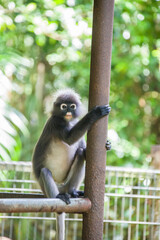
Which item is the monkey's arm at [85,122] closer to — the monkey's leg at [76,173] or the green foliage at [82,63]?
the monkey's leg at [76,173]

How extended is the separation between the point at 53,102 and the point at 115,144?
3.32m

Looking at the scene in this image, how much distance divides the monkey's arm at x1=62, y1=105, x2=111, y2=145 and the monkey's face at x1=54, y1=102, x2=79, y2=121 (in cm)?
21

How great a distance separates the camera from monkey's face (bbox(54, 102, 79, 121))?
11.5 ft

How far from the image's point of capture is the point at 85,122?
107 inches

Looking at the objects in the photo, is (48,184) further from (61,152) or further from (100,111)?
(100,111)

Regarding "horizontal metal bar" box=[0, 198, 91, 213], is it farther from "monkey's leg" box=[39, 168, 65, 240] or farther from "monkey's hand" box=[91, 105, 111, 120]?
"monkey's leg" box=[39, 168, 65, 240]

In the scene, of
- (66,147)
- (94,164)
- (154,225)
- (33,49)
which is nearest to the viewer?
(94,164)

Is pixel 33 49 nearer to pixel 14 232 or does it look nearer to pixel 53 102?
pixel 14 232

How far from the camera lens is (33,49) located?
720 cm

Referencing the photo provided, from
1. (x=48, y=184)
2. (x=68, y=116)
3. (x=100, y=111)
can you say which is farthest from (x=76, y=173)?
(x=100, y=111)

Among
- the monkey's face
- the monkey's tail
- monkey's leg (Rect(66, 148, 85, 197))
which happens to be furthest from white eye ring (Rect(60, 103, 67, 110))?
the monkey's tail

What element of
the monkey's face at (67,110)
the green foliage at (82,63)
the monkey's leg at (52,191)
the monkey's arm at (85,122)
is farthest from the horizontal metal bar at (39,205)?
the green foliage at (82,63)

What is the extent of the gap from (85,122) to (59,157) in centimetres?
104

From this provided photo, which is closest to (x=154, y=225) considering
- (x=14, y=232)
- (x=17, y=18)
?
(x=14, y=232)
